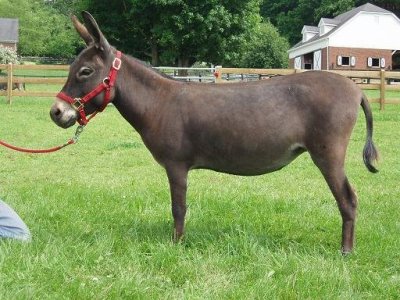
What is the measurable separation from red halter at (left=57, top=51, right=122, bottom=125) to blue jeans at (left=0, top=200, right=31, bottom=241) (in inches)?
38.2

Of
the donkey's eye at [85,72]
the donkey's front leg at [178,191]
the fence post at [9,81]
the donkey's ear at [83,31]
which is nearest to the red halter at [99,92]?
the donkey's eye at [85,72]

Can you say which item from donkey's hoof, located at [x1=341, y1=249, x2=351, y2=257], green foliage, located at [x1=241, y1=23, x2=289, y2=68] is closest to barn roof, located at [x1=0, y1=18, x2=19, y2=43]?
green foliage, located at [x1=241, y1=23, x2=289, y2=68]

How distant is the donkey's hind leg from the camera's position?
416 cm

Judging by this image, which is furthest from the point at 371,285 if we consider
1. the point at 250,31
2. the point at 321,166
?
the point at 250,31

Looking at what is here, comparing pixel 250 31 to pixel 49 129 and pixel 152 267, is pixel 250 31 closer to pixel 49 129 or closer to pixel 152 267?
pixel 49 129

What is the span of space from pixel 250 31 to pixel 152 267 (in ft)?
112

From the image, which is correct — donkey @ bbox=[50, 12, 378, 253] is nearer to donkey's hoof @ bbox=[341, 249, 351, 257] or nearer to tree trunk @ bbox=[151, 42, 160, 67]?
donkey's hoof @ bbox=[341, 249, 351, 257]

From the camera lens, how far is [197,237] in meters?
4.63

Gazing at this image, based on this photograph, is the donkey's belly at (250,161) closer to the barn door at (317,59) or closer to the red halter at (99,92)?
the red halter at (99,92)

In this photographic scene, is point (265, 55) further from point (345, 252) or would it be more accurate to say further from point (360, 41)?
point (345, 252)

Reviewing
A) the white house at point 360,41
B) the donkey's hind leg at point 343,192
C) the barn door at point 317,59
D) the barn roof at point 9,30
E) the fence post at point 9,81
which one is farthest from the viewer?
the barn roof at point 9,30

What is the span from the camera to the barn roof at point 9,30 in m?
74.2

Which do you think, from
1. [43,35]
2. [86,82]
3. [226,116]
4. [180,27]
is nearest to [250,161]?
[226,116]

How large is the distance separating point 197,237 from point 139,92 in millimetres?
1361
